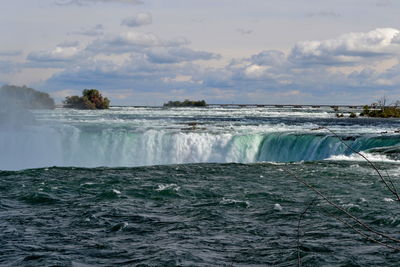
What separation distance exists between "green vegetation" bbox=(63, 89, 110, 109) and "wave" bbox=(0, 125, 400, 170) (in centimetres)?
7253

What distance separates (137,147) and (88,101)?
2985 inches

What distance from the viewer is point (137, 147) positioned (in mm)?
32781

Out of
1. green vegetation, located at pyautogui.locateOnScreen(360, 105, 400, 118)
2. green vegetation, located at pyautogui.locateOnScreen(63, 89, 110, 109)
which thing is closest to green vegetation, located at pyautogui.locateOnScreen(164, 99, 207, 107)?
green vegetation, located at pyautogui.locateOnScreen(63, 89, 110, 109)

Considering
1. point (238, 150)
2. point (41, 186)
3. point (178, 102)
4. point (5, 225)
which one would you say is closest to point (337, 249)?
point (5, 225)

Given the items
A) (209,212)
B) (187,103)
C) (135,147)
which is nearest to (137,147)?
(135,147)

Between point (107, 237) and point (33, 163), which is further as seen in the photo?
point (33, 163)

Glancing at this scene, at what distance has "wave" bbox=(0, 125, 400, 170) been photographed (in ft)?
100

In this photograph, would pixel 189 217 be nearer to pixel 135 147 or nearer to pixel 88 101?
pixel 135 147

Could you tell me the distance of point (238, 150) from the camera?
102ft

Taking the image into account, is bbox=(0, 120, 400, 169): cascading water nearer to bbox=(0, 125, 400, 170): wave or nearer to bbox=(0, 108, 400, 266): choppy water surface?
bbox=(0, 125, 400, 170): wave

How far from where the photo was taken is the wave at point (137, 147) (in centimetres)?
3055

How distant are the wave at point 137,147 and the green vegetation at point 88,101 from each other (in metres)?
72.5

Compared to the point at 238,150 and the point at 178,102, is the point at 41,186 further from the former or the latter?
the point at 178,102

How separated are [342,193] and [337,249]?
6347 millimetres
